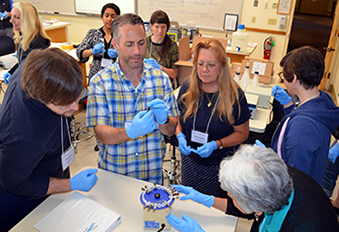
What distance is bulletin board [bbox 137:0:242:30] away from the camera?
519 centimetres

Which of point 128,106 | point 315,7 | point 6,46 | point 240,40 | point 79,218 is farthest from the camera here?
point 315,7

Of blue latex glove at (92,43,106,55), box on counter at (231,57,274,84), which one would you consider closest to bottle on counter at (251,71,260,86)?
box on counter at (231,57,274,84)

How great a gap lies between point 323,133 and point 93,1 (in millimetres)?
5872

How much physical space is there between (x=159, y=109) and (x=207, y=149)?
1.66 feet

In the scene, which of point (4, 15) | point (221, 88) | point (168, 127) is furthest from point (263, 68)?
point (4, 15)

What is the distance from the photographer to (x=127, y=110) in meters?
1.50

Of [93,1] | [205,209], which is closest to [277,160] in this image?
[205,209]

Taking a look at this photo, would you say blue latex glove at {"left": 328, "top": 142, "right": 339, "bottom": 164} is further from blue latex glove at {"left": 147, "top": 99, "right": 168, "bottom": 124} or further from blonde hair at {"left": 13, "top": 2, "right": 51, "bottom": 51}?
blonde hair at {"left": 13, "top": 2, "right": 51, "bottom": 51}

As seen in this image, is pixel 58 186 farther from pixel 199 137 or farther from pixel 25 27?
pixel 25 27

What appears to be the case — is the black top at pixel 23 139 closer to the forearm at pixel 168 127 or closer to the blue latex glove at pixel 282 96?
the forearm at pixel 168 127

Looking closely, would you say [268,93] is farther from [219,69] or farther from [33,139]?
[33,139]

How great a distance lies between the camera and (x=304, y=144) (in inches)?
53.2

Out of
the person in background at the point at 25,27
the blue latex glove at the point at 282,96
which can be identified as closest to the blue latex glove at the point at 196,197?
the blue latex glove at the point at 282,96

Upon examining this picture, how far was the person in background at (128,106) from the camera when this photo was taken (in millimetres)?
1420
